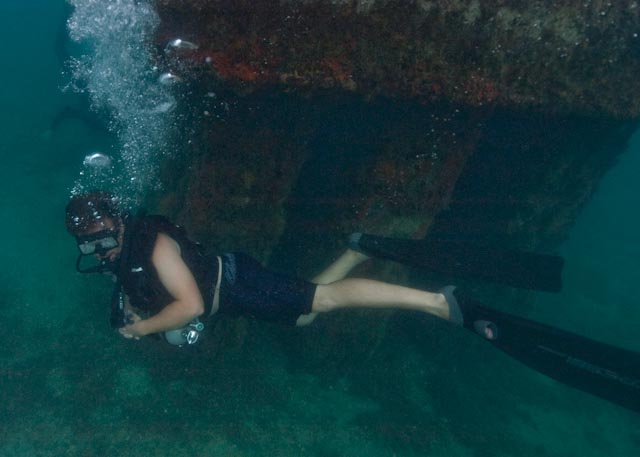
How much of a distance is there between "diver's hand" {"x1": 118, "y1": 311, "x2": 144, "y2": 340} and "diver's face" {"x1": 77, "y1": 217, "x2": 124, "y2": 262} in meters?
0.57

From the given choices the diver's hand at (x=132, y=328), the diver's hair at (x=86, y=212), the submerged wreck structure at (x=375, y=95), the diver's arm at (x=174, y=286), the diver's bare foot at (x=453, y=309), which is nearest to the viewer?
the diver's arm at (x=174, y=286)

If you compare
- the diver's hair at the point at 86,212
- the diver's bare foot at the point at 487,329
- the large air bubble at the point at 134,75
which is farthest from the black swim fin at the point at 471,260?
the large air bubble at the point at 134,75

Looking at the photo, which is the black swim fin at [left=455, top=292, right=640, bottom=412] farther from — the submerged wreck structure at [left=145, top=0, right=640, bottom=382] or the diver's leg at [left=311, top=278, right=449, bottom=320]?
the submerged wreck structure at [left=145, top=0, right=640, bottom=382]

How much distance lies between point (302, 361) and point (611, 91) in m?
5.24

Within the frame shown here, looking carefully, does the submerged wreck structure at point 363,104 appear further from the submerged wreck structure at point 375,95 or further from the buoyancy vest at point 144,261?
the buoyancy vest at point 144,261

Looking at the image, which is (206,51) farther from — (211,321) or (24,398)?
(24,398)

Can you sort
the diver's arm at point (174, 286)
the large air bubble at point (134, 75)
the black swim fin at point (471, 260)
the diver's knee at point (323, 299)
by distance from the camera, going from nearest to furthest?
the diver's arm at point (174, 286) → the diver's knee at point (323, 299) → the black swim fin at point (471, 260) → the large air bubble at point (134, 75)

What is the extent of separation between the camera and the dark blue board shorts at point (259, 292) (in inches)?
168

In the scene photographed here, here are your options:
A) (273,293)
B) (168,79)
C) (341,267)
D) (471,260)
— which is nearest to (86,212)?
(168,79)

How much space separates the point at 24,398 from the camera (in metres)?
5.50

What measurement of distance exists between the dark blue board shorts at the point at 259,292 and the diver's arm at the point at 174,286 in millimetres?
739

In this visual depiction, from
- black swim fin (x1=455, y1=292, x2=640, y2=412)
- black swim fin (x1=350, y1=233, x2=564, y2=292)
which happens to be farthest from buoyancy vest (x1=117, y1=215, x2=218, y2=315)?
black swim fin (x1=455, y1=292, x2=640, y2=412)

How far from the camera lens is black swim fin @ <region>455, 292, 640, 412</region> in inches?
145

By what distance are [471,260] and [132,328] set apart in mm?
3704
